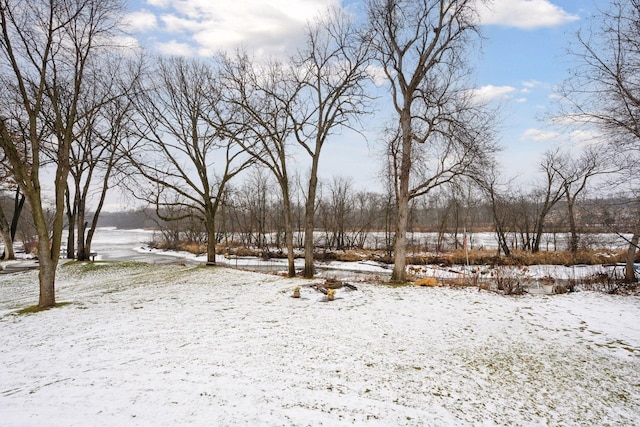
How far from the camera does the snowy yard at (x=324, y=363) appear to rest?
352cm

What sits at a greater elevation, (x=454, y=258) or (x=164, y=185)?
(x=164, y=185)

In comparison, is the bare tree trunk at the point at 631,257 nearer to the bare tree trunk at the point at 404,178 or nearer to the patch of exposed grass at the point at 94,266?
the bare tree trunk at the point at 404,178

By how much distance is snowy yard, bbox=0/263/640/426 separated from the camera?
138 inches

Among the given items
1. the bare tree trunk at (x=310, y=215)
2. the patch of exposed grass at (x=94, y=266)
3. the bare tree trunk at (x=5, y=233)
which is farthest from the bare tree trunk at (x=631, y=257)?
the bare tree trunk at (x=5, y=233)

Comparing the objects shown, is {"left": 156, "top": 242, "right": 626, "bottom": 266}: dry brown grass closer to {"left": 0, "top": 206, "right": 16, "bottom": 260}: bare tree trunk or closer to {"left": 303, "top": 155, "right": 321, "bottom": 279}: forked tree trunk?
{"left": 303, "top": 155, "right": 321, "bottom": 279}: forked tree trunk

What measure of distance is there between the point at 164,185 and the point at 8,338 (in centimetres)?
920

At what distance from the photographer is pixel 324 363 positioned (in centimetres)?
465

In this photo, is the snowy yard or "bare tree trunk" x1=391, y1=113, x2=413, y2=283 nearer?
the snowy yard

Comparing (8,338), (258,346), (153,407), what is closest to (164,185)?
(8,338)

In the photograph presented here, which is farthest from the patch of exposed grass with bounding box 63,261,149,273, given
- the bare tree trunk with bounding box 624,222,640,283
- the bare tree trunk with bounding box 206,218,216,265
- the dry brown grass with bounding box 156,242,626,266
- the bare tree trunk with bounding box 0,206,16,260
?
the bare tree trunk with bounding box 624,222,640,283

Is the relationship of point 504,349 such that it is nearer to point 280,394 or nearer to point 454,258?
point 280,394

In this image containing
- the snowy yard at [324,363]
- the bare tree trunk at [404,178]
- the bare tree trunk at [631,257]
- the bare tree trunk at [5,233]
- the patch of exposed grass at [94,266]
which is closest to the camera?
the snowy yard at [324,363]

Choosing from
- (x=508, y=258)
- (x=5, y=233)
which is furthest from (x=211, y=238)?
(x=508, y=258)

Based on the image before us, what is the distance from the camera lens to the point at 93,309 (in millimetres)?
7781
